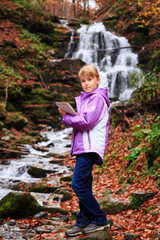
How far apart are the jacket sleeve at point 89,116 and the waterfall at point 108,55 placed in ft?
47.5

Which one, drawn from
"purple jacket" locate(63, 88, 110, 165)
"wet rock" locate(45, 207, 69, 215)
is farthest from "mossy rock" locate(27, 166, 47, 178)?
"purple jacket" locate(63, 88, 110, 165)

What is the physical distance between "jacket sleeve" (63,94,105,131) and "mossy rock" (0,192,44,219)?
7.67ft

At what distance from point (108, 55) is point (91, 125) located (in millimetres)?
19560

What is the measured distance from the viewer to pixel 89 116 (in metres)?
2.52

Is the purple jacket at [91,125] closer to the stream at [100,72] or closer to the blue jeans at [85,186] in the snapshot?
the blue jeans at [85,186]

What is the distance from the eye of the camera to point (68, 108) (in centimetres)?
257

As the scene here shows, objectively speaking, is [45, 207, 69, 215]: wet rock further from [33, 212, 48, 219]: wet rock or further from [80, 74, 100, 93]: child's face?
[80, 74, 100, 93]: child's face

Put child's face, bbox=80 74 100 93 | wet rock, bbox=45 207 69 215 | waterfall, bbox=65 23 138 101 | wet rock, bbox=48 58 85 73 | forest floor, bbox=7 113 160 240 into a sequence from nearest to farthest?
child's face, bbox=80 74 100 93
forest floor, bbox=7 113 160 240
wet rock, bbox=45 207 69 215
waterfall, bbox=65 23 138 101
wet rock, bbox=48 58 85 73

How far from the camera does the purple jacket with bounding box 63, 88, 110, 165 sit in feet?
8.30

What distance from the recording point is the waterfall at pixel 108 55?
17.7m

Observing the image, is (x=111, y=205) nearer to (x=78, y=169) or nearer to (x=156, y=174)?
(x=156, y=174)

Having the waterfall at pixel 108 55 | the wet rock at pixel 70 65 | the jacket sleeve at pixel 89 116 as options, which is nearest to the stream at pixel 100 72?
the waterfall at pixel 108 55

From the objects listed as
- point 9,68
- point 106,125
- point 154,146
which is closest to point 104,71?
point 9,68

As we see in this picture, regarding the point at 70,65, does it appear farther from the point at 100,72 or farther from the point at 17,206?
the point at 17,206
